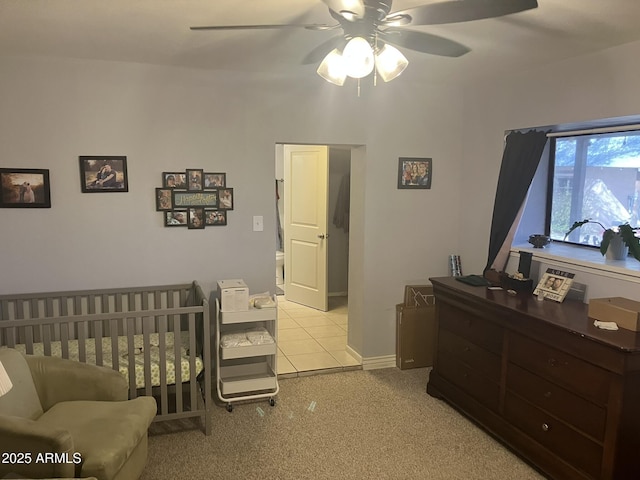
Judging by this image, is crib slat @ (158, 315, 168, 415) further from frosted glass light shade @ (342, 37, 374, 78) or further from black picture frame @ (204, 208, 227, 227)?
frosted glass light shade @ (342, 37, 374, 78)

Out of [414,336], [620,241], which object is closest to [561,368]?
[620,241]

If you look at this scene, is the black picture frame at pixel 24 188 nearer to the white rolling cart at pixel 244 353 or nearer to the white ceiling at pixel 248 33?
the white ceiling at pixel 248 33

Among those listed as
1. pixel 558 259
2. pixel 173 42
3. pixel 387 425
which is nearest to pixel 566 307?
pixel 558 259

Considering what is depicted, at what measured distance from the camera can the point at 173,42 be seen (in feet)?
9.29

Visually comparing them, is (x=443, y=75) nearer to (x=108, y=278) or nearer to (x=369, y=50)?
(x=369, y=50)

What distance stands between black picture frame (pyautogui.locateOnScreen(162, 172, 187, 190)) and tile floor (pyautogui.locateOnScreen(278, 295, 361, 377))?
5.28 ft

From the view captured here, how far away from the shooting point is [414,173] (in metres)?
4.06

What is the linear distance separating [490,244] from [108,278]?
2.73m

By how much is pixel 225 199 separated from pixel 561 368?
238 cm

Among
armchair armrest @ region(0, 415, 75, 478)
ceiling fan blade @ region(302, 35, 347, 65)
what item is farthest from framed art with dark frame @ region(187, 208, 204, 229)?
armchair armrest @ region(0, 415, 75, 478)

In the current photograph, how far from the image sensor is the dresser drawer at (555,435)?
7.86 feet

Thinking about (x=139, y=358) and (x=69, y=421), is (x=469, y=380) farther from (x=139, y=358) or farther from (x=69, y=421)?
(x=69, y=421)

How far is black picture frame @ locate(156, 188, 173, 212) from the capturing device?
3506 mm

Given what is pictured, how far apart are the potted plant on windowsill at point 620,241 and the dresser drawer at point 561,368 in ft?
2.62
